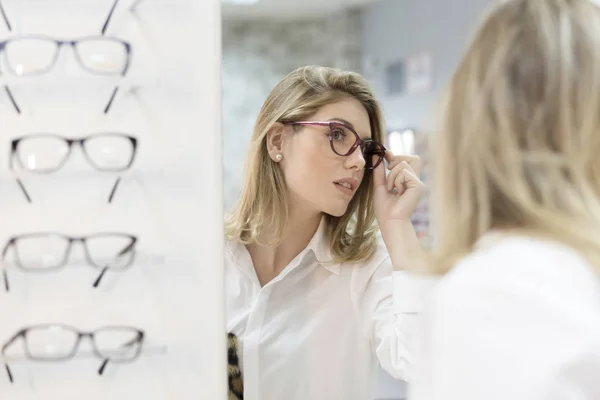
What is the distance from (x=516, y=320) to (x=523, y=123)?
0.11 m

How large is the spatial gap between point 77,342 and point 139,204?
108 mm

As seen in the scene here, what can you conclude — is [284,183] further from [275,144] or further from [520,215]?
[520,215]

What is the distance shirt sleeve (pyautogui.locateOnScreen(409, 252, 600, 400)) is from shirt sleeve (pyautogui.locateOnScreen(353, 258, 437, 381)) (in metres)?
0.18

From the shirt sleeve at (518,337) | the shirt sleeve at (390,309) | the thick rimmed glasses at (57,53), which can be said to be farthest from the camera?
the shirt sleeve at (390,309)

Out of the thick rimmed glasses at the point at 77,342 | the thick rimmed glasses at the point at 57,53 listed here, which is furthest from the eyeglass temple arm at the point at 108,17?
the thick rimmed glasses at the point at 77,342

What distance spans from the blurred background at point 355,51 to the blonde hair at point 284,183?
3 cm

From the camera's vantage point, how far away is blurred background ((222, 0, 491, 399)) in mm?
728

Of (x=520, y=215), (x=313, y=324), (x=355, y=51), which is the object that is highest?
(x=355, y=51)

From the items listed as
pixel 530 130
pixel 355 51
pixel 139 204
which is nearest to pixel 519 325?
pixel 530 130

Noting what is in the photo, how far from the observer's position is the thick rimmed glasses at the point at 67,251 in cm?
45

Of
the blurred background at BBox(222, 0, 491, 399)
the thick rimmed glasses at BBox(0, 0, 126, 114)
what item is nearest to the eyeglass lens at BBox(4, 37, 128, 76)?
the thick rimmed glasses at BBox(0, 0, 126, 114)

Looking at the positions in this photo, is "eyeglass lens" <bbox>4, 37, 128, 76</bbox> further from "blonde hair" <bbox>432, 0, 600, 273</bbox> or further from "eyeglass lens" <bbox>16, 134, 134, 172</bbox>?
"blonde hair" <bbox>432, 0, 600, 273</bbox>

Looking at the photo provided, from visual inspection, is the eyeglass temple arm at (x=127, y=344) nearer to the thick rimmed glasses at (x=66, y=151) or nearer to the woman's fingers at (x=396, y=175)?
the thick rimmed glasses at (x=66, y=151)

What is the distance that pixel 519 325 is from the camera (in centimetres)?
30
